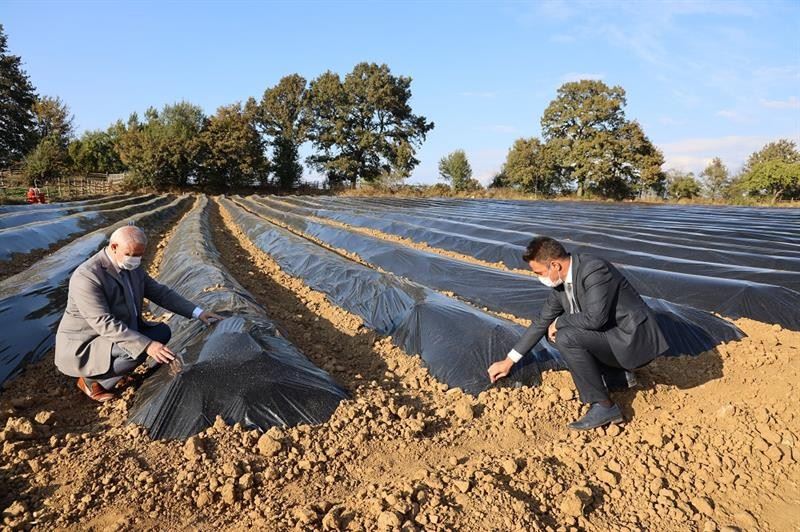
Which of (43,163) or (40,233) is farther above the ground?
(43,163)

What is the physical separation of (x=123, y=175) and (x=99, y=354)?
39222mm

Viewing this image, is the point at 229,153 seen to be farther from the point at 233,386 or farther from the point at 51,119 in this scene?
the point at 233,386

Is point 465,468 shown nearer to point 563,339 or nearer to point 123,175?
point 563,339

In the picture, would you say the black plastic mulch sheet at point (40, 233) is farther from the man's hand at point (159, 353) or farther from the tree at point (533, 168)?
the tree at point (533, 168)

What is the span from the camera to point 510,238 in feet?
31.3

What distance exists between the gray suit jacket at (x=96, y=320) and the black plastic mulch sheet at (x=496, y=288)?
142 inches

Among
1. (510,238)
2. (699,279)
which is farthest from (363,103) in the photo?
(699,279)

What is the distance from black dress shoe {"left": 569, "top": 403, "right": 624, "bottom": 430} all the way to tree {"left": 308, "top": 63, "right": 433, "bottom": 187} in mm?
37747

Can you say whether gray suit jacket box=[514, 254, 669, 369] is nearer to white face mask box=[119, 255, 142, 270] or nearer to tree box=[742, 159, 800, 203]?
white face mask box=[119, 255, 142, 270]

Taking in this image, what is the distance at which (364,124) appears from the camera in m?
41.6

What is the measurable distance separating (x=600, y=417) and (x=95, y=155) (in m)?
44.7

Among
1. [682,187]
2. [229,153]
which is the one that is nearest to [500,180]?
[682,187]

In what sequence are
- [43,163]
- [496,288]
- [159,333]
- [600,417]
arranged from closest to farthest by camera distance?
[600,417], [159,333], [496,288], [43,163]

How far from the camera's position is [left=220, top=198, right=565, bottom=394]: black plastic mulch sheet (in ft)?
11.7
